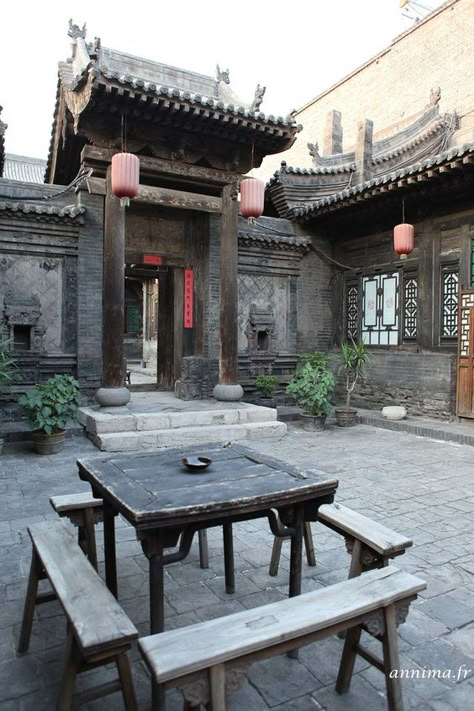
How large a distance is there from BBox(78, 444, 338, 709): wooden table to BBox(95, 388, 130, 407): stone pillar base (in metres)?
4.32

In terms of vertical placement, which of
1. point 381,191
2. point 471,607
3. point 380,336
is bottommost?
point 471,607

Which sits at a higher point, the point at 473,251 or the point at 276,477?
the point at 473,251

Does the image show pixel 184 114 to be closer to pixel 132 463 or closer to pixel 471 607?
pixel 132 463

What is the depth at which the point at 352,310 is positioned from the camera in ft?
34.8

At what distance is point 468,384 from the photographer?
26.3 feet

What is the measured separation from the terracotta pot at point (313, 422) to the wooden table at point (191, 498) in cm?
542

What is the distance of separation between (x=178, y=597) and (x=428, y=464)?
13.7ft

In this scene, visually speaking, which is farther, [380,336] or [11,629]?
[380,336]

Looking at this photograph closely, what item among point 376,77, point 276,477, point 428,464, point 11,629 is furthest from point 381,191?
point 376,77

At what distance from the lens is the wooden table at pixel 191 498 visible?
211 centimetres

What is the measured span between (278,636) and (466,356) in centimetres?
735

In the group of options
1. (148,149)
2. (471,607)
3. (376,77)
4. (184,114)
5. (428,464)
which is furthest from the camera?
(376,77)

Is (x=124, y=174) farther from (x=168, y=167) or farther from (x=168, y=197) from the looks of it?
(x=168, y=167)

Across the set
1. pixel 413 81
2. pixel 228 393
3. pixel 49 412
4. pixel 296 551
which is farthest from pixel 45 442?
pixel 413 81
